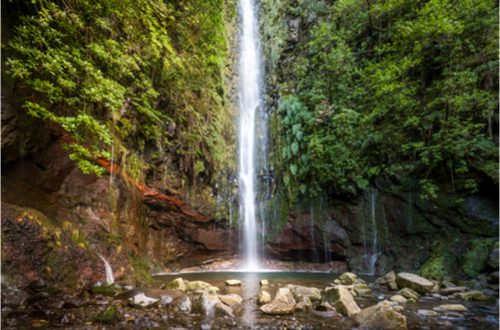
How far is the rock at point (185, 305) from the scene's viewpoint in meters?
5.03

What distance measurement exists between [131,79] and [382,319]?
845 cm

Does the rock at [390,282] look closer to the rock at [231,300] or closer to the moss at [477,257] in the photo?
the moss at [477,257]

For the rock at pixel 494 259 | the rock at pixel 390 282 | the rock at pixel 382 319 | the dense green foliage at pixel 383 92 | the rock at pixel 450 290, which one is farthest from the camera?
the dense green foliage at pixel 383 92

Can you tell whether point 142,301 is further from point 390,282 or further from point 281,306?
point 390,282

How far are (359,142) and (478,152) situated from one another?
387 cm

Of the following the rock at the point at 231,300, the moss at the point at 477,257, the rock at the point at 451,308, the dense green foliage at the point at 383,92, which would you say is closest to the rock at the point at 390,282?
the rock at the point at 451,308

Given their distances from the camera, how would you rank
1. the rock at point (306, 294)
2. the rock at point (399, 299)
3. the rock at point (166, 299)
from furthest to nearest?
the rock at point (399, 299), the rock at point (306, 294), the rock at point (166, 299)

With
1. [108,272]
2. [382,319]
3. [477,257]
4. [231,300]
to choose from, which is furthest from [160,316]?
[477,257]

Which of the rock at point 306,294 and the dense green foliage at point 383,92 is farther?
the dense green foliage at point 383,92

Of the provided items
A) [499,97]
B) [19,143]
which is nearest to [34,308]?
[19,143]

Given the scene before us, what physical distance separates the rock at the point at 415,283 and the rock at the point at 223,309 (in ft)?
15.4

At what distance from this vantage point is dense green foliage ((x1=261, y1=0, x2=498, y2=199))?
9305mm

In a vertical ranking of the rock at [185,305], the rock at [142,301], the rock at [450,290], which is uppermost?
the rock at [142,301]

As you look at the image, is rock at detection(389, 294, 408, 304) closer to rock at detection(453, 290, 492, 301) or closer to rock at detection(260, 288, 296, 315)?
rock at detection(453, 290, 492, 301)
